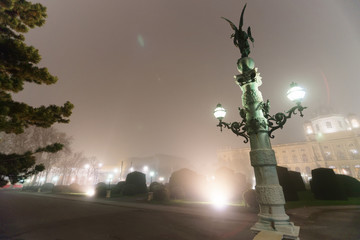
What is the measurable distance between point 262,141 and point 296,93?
1871 mm

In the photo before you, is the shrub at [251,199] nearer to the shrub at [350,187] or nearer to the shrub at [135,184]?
the shrub at [350,187]

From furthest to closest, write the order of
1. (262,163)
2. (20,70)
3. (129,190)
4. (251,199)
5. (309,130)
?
(309,130) → (129,190) → (251,199) → (20,70) → (262,163)

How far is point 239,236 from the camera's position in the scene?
6391mm

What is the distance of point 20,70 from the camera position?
611 centimetres

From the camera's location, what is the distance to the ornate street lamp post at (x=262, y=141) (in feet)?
12.7

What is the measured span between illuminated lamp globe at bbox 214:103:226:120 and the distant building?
6541cm

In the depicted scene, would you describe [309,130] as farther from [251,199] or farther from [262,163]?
[262,163]

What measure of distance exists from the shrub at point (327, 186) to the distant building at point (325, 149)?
51.3 m

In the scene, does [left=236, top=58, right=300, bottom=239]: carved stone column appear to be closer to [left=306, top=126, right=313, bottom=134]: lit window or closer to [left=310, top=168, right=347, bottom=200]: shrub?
[left=310, top=168, right=347, bottom=200]: shrub

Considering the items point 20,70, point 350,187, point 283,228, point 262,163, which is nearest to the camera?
point 283,228

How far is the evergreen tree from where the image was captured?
5637 millimetres

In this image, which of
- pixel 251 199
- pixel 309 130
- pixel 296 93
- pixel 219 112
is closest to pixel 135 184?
pixel 251 199

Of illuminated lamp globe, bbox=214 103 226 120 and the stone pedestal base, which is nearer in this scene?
the stone pedestal base

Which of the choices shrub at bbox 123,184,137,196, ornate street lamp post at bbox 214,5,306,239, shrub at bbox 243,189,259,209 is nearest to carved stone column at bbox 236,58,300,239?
ornate street lamp post at bbox 214,5,306,239
